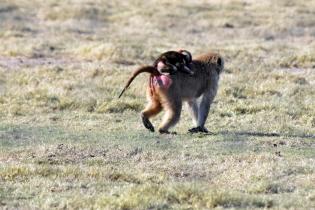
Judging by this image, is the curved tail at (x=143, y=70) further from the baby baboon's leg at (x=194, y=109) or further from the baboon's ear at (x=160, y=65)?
the baby baboon's leg at (x=194, y=109)

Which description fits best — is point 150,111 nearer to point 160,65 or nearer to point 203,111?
point 160,65

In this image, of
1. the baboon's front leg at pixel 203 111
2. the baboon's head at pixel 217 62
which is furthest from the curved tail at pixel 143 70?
the baboon's head at pixel 217 62

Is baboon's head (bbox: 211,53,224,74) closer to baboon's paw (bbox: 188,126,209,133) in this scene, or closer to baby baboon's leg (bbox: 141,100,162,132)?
baboon's paw (bbox: 188,126,209,133)

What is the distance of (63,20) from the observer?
2880 centimetres

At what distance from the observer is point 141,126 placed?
1220cm

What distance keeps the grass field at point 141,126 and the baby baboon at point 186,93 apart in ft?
0.86

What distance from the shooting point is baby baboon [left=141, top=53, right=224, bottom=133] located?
36.2 feet

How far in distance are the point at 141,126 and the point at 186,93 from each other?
1.17 meters

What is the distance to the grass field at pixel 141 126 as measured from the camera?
815 centimetres

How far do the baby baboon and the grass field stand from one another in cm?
26

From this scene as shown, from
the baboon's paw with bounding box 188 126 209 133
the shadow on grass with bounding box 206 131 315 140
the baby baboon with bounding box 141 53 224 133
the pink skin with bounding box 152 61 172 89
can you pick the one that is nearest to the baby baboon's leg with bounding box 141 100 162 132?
the baby baboon with bounding box 141 53 224 133

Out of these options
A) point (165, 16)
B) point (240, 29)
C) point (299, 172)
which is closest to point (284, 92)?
point (299, 172)

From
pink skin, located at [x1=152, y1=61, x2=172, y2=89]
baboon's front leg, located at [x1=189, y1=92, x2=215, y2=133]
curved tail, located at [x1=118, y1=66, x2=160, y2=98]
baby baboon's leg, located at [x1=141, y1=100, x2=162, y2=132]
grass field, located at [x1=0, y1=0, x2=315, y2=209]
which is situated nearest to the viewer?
grass field, located at [x1=0, y1=0, x2=315, y2=209]

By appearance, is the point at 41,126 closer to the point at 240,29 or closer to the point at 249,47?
the point at 249,47
